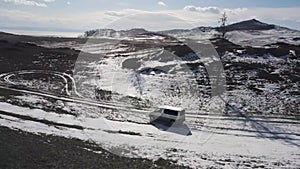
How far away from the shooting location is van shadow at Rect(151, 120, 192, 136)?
3219 centimetres

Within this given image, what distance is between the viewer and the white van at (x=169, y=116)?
3400 centimetres

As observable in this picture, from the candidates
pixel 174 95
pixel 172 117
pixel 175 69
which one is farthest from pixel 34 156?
pixel 175 69

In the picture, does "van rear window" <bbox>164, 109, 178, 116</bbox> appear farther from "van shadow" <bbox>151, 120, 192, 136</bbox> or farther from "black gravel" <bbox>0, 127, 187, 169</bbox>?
"black gravel" <bbox>0, 127, 187, 169</bbox>

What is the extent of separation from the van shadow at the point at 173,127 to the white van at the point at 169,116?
23cm

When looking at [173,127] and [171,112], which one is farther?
[171,112]

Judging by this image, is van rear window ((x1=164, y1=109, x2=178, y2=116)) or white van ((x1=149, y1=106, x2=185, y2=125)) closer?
white van ((x1=149, y1=106, x2=185, y2=125))

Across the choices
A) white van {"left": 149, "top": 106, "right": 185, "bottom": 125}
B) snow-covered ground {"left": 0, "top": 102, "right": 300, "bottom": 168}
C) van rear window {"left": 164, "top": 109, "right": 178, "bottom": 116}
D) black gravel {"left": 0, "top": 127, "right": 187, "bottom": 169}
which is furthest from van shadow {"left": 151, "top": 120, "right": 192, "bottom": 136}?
black gravel {"left": 0, "top": 127, "right": 187, "bottom": 169}

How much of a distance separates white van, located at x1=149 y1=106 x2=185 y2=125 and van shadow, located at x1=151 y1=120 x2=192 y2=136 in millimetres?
225

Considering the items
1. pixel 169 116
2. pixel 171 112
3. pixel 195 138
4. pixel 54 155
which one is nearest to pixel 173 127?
pixel 169 116

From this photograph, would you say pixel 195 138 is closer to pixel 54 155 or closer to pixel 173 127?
pixel 173 127

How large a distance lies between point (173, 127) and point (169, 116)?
1326mm

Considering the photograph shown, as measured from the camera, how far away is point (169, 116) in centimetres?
3441

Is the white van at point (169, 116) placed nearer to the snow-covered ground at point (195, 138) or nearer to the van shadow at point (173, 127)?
the van shadow at point (173, 127)

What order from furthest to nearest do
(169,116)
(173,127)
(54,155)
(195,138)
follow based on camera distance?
(169,116) < (173,127) < (195,138) < (54,155)
